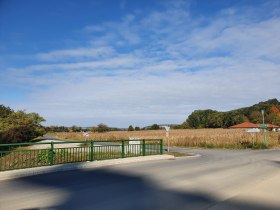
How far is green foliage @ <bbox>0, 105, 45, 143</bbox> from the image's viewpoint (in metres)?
34.4

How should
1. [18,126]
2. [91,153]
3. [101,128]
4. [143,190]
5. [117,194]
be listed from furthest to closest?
1. [101,128]
2. [18,126]
3. [91,153]
4. [143,190]
5. [117,194]

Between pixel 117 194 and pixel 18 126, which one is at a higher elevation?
pixel 18 126

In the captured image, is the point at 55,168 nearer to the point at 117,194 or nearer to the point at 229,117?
the point at 117,194

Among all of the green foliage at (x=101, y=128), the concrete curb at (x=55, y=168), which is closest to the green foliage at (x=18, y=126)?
the concrete curb at (x=55, y=168)

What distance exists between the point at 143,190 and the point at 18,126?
1266 inches

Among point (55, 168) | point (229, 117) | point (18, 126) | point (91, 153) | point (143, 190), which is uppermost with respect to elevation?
point (229, 117)

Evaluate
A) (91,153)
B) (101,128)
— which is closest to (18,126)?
(91,153)

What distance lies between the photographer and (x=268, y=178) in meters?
12.7

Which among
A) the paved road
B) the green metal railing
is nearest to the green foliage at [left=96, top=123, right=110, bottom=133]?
the green metal railing

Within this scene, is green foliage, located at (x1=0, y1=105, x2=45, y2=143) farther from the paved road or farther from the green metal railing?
the paved road

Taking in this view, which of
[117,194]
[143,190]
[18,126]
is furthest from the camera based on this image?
[18,126]

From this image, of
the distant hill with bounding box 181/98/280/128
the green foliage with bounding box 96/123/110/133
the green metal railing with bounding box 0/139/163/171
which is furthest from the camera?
the distant hill with bounding box 181/98/280/128

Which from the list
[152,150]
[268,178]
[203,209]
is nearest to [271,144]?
[152,150]

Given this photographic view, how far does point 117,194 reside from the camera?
9.25m
